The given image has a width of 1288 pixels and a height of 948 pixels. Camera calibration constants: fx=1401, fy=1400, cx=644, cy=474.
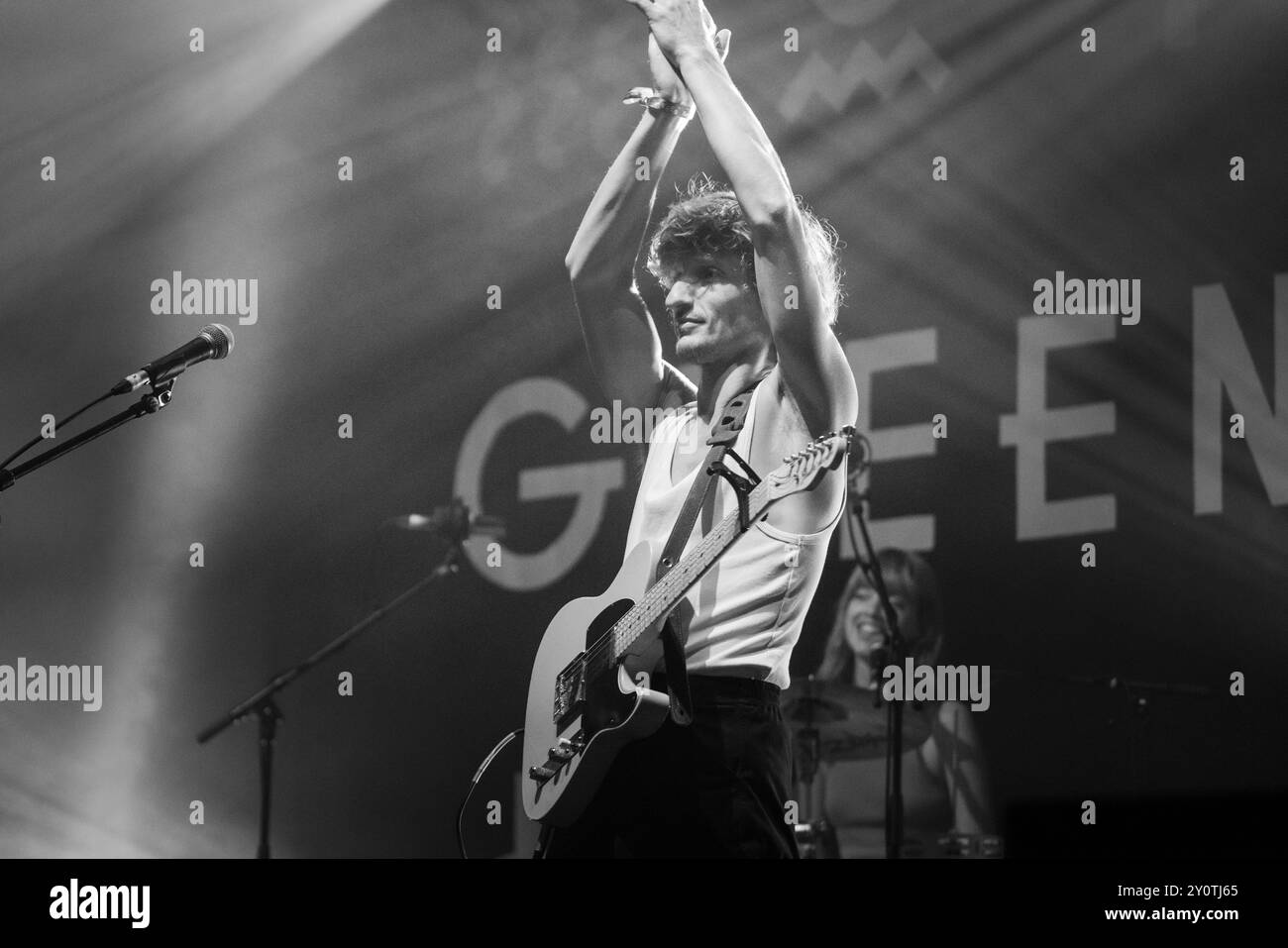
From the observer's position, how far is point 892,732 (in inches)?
167

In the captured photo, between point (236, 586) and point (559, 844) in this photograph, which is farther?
point (236, 586)

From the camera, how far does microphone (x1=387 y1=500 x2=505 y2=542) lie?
440 centimetres

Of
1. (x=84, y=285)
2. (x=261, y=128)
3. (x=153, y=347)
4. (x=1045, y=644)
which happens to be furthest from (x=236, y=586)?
(x=1045, y=644)

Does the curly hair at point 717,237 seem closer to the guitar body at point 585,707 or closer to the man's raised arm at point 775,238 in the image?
the man's raised arm at point 775,238

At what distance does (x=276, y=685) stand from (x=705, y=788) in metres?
1.42

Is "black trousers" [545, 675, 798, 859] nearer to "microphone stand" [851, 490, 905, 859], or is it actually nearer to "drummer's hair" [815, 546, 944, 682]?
"microphone stand" [851, 490, 905, 859]

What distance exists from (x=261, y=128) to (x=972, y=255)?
91.5 inches

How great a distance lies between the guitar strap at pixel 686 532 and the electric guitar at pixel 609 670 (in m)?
0.04

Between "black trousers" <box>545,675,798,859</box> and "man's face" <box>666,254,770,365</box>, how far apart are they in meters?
0.99

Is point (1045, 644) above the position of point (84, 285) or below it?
below

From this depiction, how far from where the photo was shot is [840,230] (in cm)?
443

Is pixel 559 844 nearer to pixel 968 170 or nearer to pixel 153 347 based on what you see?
pixel 153 347
